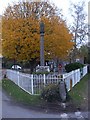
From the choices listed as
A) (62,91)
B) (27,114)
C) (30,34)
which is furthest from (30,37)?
(27,114)

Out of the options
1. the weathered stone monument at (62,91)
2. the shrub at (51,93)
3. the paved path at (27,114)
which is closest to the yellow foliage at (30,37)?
the shrub at (51,93)

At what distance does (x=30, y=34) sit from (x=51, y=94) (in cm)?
1410

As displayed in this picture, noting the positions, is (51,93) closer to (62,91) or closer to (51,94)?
(51,94)

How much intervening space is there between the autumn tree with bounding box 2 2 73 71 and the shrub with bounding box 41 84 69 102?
43.5ft

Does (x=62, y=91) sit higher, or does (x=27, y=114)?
(x=62, y=91)

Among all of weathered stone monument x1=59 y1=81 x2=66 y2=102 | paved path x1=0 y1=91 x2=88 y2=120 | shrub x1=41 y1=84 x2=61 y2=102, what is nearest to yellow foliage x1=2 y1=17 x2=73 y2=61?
shrub x1=41 y1=84 x2=61 y2=102

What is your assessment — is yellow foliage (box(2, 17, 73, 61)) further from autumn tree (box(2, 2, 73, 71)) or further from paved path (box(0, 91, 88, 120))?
paved path (box(0, 91, 88, 120))

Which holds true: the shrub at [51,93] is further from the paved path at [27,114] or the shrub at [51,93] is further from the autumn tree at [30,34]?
the autumn tree at [30,34]

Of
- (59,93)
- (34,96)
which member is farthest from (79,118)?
(34,96)

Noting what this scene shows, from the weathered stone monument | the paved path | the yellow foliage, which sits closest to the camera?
the paved path

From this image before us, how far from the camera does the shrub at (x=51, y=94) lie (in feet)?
40.5

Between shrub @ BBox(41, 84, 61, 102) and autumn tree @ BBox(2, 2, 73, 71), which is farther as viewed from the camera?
autumn tree @ BBox(2, 2, 73, 71)

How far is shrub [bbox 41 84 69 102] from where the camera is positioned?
40.5 ft

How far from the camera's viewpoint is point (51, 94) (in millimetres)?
12367
